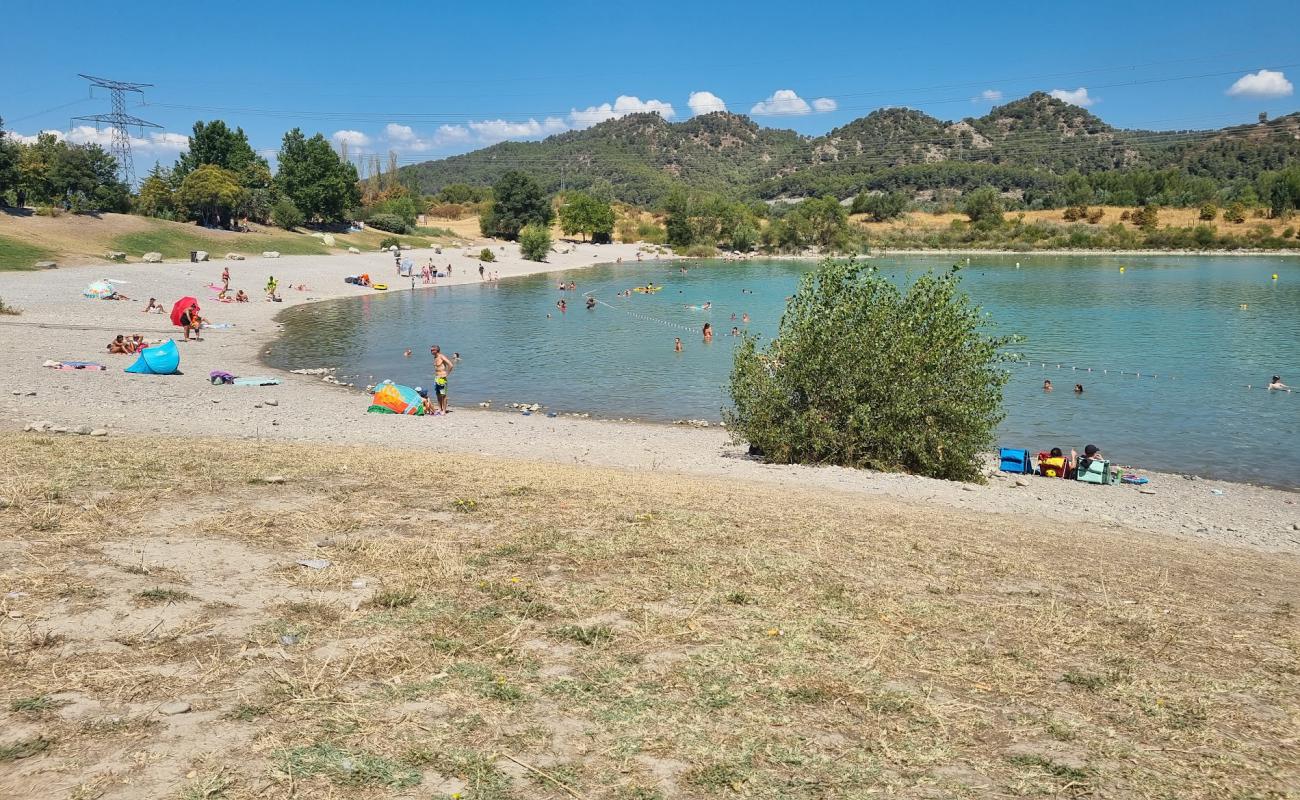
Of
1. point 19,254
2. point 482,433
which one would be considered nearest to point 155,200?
point 19,254

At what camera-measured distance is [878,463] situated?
63.2 feet

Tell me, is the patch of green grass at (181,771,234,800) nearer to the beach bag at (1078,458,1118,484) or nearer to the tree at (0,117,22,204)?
the beach bag at (1078,458,1118,484)

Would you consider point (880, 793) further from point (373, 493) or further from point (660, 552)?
point (373, 493)

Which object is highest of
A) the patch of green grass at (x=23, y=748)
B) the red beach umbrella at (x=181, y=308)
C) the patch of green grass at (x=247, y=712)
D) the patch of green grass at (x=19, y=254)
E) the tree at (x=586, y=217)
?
the tree at (x=586, y=217)

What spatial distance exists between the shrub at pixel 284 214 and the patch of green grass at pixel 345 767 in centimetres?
9640

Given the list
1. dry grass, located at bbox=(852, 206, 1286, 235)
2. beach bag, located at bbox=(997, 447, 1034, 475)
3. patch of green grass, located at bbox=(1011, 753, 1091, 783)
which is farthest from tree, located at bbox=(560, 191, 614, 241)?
patch of green grass, located at bbox=(1011, 753, 1091, 783)

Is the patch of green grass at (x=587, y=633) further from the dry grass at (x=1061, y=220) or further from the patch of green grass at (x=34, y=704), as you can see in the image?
the dry grass at (x=1061, y=220)

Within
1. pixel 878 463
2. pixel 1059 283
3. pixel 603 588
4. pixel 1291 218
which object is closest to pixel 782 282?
pixel 1059 283

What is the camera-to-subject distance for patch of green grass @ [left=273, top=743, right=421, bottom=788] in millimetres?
5078

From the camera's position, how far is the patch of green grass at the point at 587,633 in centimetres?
717

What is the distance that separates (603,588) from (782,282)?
266 feet

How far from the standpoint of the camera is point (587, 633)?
7289 mm

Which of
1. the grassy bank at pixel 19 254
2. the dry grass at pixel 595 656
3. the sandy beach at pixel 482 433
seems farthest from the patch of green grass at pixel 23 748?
the grassy bank at pixel 19 254

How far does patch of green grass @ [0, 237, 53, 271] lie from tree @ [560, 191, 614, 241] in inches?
3181
